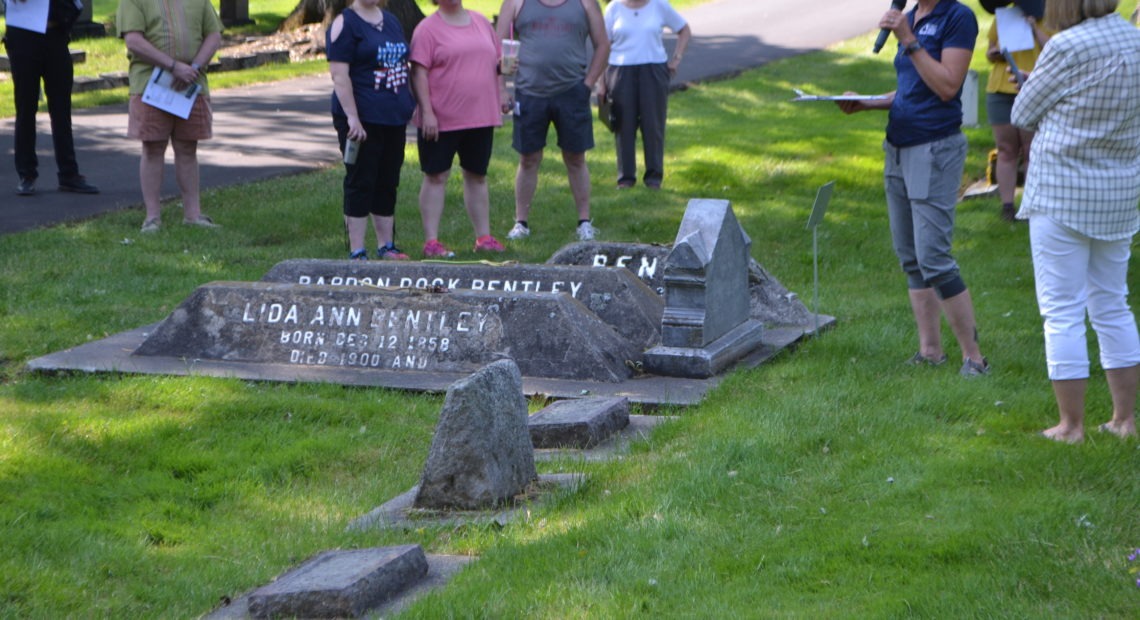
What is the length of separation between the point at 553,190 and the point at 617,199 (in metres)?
0.87

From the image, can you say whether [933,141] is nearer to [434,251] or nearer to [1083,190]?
[1083,190]

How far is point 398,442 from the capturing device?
20.7 feet

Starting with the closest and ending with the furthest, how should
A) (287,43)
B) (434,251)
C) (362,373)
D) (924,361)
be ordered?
(924,361) → (362,373) → (434,251) → (287,43)

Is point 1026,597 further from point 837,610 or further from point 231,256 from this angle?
point 231,256

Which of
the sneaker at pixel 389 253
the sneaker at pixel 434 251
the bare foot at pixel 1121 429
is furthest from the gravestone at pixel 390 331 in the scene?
the bare foot at pixel 1121 429

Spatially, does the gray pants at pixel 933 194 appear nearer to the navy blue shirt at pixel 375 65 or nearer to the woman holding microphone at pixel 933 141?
the woman holding microphone at pixel 933 141

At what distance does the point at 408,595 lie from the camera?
14.7ft

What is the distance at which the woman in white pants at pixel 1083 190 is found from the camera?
5.34 metres

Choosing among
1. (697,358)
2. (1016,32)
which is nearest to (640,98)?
(1016,32)

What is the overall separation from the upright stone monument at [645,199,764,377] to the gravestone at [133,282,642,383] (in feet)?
0.93

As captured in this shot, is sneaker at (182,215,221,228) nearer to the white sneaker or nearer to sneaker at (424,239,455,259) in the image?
sneaker at (424,239,455,259)

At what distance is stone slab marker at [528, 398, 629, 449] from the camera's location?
6.06 metres

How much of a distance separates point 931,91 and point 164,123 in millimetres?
6172

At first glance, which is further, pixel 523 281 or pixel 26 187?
pixel 26 187
